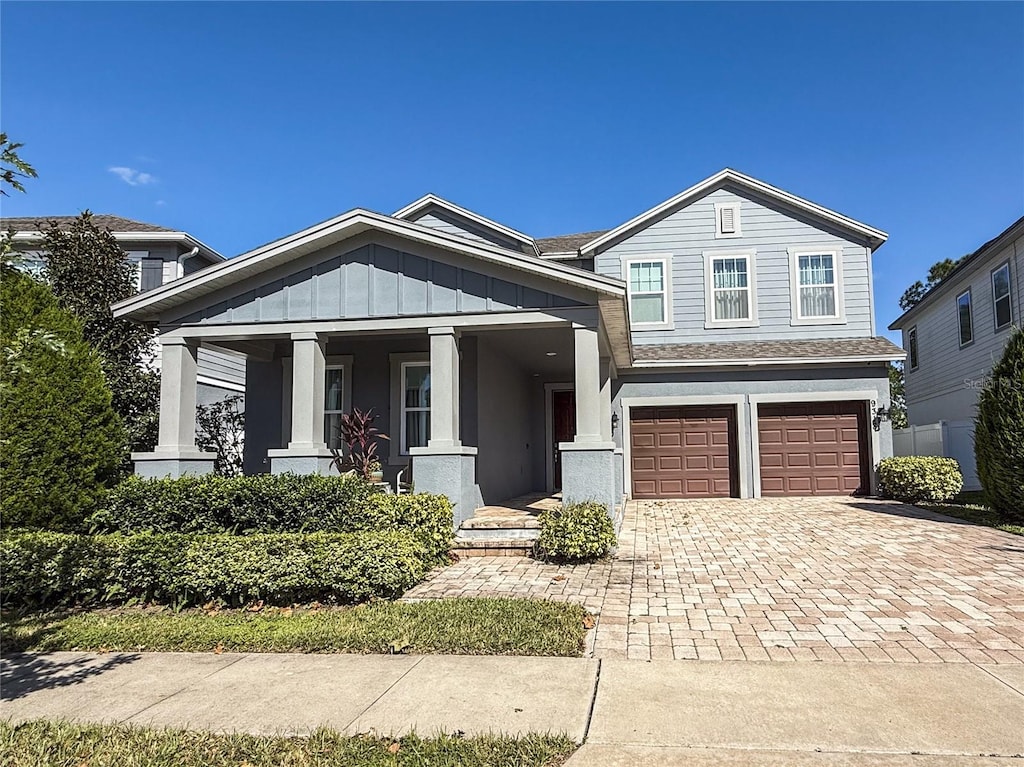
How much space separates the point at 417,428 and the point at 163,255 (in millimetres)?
8894

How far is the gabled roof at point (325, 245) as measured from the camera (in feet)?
29.5

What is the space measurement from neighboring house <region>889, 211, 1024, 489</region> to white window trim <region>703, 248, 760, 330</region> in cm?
491

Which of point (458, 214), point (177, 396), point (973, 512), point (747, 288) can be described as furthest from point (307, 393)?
point (973, 512)

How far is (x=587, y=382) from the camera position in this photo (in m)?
9.12

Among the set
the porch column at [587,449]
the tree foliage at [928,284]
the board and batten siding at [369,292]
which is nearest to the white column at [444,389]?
the board and batten siding at [369,292]

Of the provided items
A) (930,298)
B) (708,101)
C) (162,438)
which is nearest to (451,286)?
(162,438)

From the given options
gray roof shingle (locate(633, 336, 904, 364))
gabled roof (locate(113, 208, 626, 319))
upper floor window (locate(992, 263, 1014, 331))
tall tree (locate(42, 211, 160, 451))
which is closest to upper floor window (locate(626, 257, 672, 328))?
gray roof shingle (locate(633, 336, 904, 364))

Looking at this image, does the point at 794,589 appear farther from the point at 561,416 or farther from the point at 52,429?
the point at 561,416

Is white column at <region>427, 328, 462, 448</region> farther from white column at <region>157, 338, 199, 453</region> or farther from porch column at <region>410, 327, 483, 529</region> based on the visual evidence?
white column at <region>157, 338, 199, 453</region>

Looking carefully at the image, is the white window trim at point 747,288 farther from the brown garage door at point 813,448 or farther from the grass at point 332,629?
the grass at point 332,629

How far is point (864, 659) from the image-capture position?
4.76m

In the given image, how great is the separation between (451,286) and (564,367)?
6091mm

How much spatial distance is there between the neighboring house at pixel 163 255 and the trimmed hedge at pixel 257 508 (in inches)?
291

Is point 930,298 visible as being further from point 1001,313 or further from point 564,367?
point 564,367
